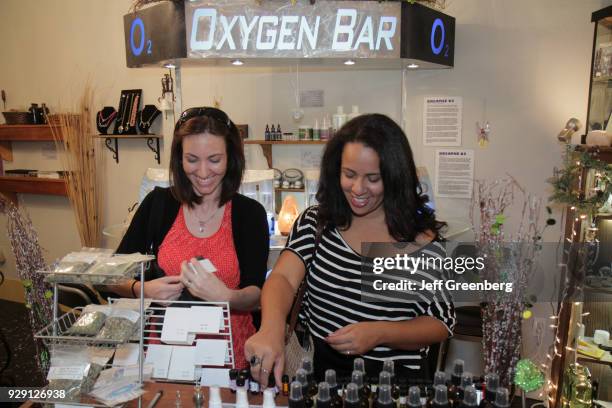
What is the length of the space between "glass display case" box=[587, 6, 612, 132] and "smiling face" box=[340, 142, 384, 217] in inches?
86.0

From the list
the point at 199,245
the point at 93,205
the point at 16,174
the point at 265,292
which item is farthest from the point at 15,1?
the point at 265,292

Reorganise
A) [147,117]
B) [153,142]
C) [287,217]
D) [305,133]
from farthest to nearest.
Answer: [153,142] → [147,117] → [305,133] → [287,217]

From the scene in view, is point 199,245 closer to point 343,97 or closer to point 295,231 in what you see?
point 295,231

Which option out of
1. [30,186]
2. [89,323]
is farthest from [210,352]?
[30,186]

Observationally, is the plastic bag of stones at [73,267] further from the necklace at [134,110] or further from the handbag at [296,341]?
the necklace at [134,110]

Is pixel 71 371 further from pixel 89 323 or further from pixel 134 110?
pixel 134 110

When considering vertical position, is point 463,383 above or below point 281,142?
below

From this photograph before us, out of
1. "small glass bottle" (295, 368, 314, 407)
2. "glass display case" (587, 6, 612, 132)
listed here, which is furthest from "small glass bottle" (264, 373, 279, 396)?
"glass display case" (587, 6, 612, 132)

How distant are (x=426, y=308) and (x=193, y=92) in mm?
3396

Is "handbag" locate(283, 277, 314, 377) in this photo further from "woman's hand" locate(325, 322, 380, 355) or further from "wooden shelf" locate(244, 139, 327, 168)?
"wooden shelf" locate(244, 139, 327, 168)

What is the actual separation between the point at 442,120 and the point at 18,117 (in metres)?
4.16

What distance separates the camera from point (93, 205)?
464cm

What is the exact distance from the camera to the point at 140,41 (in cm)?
288

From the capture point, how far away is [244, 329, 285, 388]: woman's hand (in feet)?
3.69
